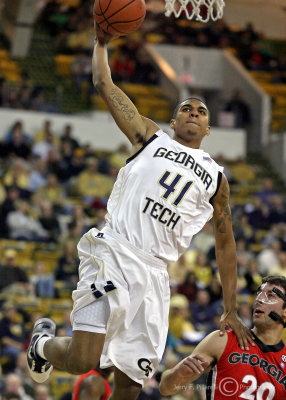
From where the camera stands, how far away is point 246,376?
629 centimetres

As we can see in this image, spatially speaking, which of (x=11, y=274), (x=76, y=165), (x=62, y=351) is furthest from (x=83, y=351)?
(x=76, y=165)

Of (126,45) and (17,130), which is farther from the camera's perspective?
(126,45)

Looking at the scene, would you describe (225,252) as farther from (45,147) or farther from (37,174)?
(45,147)

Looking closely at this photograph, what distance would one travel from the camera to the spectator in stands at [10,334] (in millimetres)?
11852

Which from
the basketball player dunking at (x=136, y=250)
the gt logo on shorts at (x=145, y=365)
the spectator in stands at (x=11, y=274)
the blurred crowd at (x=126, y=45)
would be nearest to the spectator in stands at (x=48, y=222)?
the spectator in stands at (x=11, y=274)

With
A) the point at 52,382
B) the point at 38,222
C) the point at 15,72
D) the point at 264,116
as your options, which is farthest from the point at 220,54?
the point at 52,382

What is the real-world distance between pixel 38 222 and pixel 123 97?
362 inches

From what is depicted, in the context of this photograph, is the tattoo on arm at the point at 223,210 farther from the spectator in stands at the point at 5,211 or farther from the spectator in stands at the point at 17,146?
the spectator in stands at the point at 17,146

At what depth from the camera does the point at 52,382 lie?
474 inches

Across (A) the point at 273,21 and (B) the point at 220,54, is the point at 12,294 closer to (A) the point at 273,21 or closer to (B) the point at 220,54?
(B) the point at 220,54

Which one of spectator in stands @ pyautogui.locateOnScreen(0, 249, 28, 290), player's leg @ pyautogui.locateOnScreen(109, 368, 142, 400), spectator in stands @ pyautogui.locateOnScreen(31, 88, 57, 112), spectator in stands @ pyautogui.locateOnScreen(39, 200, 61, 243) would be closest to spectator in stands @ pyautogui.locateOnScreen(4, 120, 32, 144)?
spectator in stands @ pyautogui.locateOnScreen(31, 88, 57, 112)

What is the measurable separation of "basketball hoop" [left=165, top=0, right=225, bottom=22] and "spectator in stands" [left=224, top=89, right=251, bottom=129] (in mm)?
13807

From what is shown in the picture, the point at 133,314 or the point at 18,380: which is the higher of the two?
the point at 133,314

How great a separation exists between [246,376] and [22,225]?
363 inches
